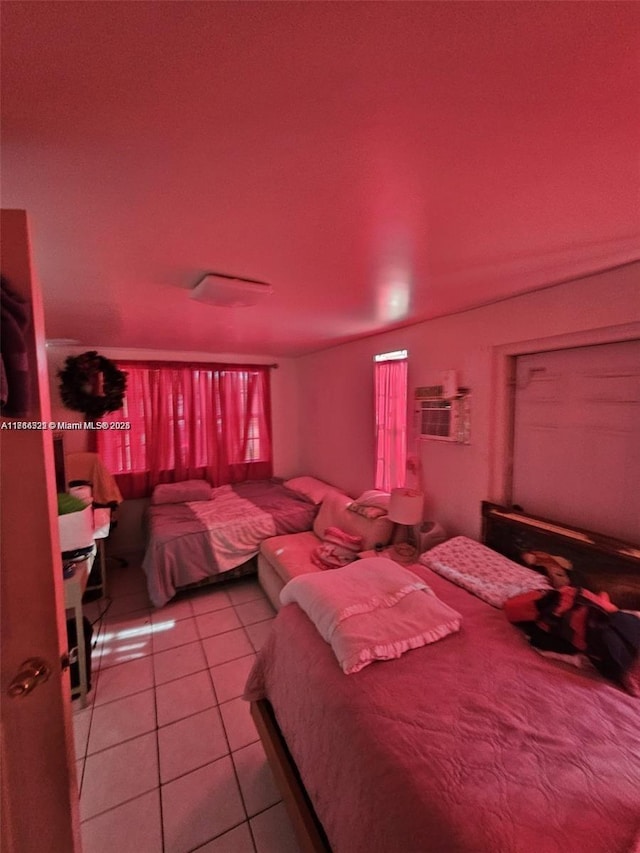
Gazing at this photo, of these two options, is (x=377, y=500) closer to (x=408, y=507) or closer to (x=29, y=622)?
(x=408, y=507)

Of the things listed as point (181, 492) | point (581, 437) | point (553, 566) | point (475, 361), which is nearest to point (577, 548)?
point (553, 566)

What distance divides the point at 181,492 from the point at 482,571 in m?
2.99

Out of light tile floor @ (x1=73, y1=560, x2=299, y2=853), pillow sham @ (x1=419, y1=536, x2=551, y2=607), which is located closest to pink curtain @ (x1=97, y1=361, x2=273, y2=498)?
light tile floor @ (x1=73, y1=560, x2=299, y2=853)

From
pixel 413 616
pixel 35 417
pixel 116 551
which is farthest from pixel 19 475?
pixel 116 551

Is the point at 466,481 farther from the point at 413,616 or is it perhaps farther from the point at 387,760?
the point at 387,760

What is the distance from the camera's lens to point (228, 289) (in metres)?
1.57

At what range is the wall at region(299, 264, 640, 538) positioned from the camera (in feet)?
5.25

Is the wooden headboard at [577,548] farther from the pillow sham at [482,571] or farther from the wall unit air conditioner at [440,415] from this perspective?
the wall unit air conditioner at [440,415]

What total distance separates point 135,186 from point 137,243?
1.25 feet

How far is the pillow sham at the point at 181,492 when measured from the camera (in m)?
3.59

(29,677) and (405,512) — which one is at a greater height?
(29,677)

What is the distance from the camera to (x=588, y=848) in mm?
778

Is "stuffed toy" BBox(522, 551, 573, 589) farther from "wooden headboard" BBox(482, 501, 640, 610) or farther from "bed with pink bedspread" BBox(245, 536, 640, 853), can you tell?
"bed with pink bedspread" BBox(245, 536, 640, 853)

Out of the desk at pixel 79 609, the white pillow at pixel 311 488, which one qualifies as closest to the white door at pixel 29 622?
the desk at pixel 79 609
